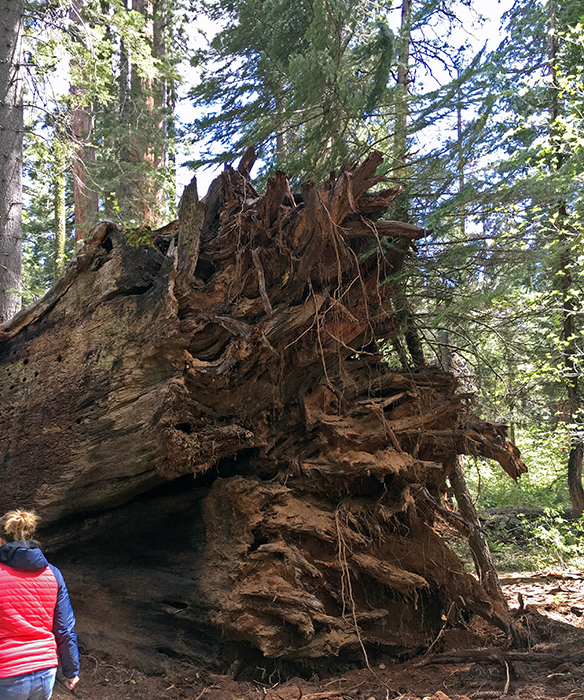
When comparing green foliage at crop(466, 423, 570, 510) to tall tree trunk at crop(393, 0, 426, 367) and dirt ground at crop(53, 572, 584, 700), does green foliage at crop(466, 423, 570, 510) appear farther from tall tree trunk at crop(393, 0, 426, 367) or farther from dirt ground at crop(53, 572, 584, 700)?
dirt ground at crop(53, 572, 584, 700)

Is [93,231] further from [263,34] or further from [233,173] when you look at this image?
[263,34]

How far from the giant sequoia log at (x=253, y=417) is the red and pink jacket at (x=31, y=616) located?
1723 millimetres

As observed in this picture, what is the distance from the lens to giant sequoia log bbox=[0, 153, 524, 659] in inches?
192

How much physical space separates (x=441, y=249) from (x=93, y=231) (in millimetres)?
4349

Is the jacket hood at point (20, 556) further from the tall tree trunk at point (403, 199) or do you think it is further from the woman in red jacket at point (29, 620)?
the tall tree trunk at point (403, 199)

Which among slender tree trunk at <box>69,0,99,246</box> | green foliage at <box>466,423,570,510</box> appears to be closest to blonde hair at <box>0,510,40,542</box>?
slender tree trunk at <box>69,0,99,246</box>

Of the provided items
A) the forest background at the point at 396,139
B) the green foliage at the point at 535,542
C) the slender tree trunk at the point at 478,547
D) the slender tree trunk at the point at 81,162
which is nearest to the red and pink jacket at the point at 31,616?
the forest background at the point at 396,139

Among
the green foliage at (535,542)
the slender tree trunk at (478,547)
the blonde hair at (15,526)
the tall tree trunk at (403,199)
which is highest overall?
the tall tree trunk at (403,199)

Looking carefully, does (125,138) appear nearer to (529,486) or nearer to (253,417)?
(253,417)

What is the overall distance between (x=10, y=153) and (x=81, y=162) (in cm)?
168

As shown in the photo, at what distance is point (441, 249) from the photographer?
21.1ft

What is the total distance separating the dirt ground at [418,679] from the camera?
4.32 m

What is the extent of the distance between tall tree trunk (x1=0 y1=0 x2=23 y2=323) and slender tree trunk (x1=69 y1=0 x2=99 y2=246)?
3.33 feet

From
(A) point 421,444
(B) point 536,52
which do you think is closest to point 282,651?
(A) point 421,444
